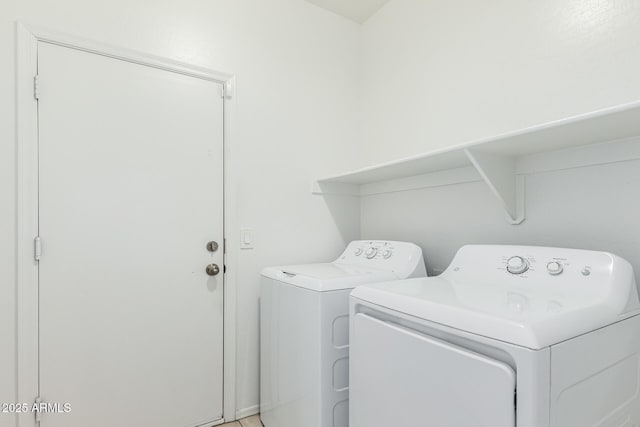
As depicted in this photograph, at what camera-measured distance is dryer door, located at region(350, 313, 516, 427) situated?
2.50 ft

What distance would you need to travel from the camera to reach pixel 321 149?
2236 millimetres

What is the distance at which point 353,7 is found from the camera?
2252 millimetres

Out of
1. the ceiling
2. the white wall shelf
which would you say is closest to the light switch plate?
the white wall shelf

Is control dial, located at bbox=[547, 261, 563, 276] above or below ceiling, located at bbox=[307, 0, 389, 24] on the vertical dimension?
below

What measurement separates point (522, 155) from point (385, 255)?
2.57ft

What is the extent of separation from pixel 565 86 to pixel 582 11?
27cm

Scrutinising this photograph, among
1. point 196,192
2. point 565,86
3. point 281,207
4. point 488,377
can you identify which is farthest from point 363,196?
point 488,377

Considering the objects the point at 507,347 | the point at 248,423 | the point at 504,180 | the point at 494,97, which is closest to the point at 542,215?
the point at 504,180

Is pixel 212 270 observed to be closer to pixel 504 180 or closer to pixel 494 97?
pixel 504 180

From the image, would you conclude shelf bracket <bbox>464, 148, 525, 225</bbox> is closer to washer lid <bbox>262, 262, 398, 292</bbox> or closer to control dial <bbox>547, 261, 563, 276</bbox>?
control dial <bbox>547, 261, 563, 276</bbox>

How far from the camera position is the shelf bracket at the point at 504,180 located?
53.4 inches

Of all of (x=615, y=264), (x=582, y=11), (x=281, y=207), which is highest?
(x=582, y=11)

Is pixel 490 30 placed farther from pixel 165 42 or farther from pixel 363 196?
pixel 165 42

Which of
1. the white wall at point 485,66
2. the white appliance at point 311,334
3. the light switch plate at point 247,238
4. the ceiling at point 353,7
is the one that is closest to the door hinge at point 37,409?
the white appliance at point 311,334
